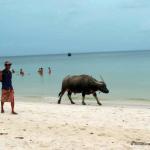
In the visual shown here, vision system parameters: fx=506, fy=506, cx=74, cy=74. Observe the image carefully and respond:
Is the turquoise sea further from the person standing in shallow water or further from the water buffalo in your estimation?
the person standing in shallow water

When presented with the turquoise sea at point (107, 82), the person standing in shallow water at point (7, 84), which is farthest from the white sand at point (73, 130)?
the turquoise sea at point (107, 82)

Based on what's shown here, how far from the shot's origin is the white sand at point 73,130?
1034 centimetres

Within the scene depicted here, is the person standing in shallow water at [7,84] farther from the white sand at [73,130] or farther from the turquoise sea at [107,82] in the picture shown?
the turquoise sea at [107,82]

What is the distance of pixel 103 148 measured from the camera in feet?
33.0

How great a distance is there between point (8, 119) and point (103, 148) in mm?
4591

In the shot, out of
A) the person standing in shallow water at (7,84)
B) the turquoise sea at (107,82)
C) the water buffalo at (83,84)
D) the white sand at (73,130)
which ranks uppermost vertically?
the person standing in shallow water at (7,84)

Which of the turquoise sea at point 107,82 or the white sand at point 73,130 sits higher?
the white sand at point 73,130

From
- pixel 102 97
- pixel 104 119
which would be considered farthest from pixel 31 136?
pixel 102 97

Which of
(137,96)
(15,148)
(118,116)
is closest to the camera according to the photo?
(15,148)

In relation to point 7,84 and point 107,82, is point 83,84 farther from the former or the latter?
point 107,82

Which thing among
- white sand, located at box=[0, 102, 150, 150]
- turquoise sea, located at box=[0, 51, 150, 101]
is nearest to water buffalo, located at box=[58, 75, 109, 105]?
white sand, located at box=[0, 102, 150, 150]

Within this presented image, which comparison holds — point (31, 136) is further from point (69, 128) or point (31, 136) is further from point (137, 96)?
point (137, 96)

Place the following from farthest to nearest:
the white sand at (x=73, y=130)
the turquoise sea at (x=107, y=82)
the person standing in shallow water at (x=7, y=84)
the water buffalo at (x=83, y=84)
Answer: the turquoise sea at (x=107, y=82), the water buffalo at (x=83, y=84), the person standing in shallow water at (x=7, y=84), the white sand at (x=73, y=130)

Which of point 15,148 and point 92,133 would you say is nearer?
point 15,148
